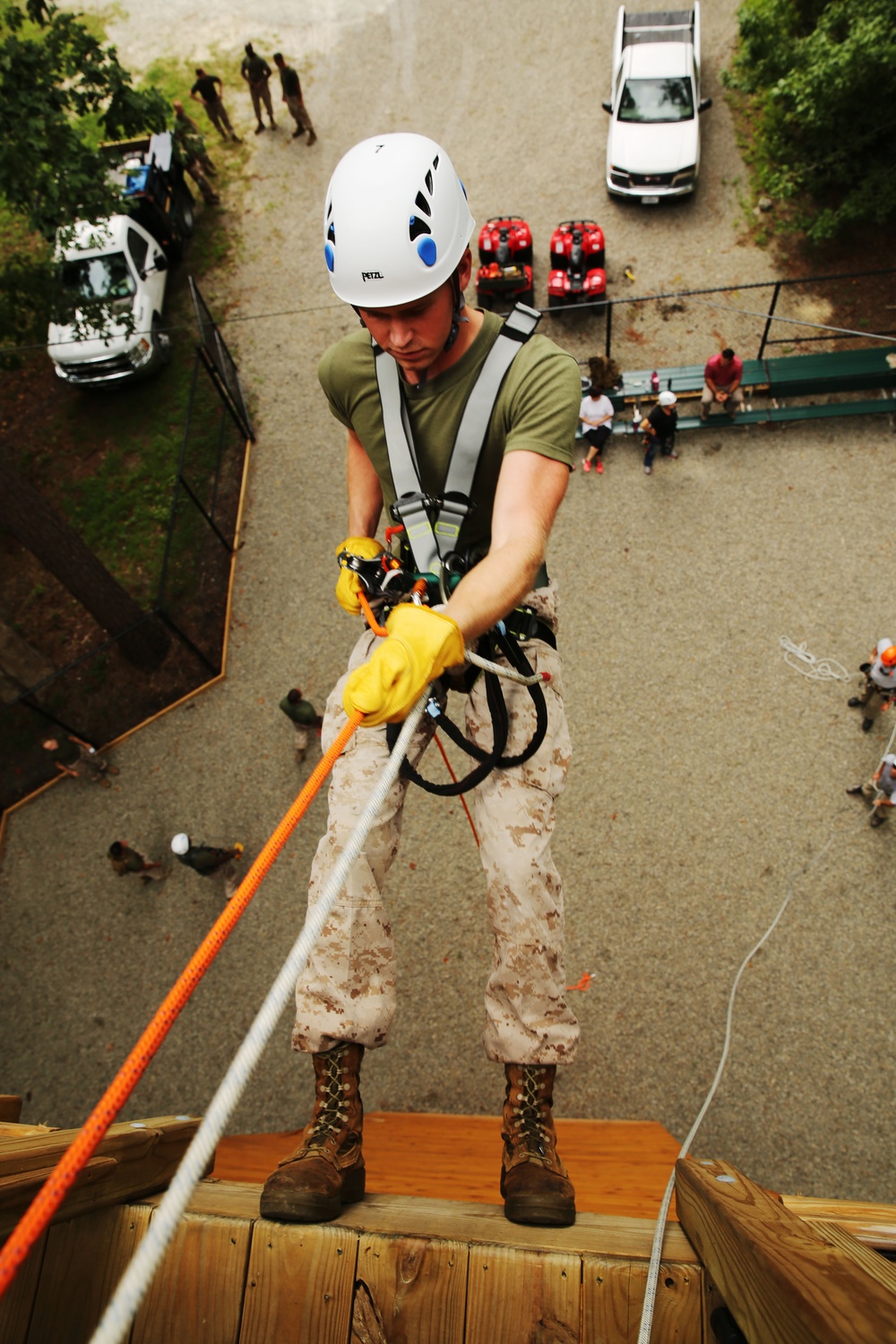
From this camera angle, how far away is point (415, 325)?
2.47m

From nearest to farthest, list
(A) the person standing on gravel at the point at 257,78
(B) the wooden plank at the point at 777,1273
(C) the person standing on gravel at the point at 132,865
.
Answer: (B) the wooden plank at the point at 777,1273, (C) the person standing on gravel at the point at 132,865, (A) the person standing on gravel at the point at 257,78

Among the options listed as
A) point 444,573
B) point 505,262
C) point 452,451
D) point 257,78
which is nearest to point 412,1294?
point 444,573

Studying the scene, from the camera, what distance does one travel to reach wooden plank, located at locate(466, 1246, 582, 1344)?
1768 mm

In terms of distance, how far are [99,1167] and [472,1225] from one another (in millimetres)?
1019

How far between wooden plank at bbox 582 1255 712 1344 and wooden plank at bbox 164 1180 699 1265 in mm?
34

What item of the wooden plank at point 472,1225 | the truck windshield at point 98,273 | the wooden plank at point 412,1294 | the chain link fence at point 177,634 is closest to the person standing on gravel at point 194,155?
the truck windshield at point 98,273

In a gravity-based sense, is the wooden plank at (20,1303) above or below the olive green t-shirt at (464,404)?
below

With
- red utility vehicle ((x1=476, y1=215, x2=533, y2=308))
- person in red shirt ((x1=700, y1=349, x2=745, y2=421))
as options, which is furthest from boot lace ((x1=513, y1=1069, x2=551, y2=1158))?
red utility vehicle ((x1=476, y1=215, x2=533, y2=308))

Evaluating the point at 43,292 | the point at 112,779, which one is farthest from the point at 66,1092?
the point at 43,292

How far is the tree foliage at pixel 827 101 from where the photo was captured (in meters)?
7.99

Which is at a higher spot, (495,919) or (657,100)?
(657,100)

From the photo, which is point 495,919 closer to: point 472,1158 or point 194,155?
point 472,1158

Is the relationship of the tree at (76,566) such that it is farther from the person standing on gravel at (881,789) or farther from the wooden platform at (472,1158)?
the person standing on gravel at (881,789)

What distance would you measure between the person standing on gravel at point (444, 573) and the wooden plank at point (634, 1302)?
344 millimetres
